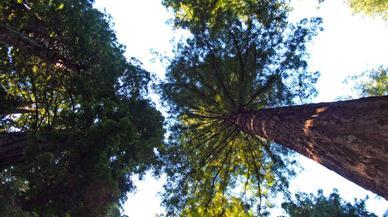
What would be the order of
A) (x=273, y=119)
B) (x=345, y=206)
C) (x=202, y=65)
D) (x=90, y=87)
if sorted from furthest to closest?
(x=345, y=206) < (x=202, y=65) < (x=90, y=87) < (x=273, y=119)

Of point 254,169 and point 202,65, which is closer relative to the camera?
point 202,65

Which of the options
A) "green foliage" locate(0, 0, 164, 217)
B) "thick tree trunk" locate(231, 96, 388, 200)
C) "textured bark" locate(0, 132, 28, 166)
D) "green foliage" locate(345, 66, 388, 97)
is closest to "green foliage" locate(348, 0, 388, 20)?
"green foliage" locate(345, 66, 388, 97)

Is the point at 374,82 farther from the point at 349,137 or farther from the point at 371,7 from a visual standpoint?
the point at 349,137

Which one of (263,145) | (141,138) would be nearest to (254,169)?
(263,145)

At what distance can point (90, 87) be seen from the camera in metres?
10.3

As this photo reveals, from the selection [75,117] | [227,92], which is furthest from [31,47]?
[227,92]

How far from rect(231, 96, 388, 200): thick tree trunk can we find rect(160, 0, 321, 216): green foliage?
5.89m

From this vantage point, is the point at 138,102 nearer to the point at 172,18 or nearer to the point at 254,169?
the point at 172,18

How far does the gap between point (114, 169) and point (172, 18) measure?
22.6 feet

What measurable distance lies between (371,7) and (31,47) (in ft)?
67.0

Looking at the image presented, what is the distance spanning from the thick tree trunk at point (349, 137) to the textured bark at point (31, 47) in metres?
7.05

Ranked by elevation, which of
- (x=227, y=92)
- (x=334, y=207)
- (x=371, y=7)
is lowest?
(x=334, y=207)

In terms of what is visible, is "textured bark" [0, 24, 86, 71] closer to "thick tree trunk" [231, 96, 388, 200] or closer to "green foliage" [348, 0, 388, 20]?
"thick tree trunk" [231, 96, 388, 200]

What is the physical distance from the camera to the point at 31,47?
10.8 m
